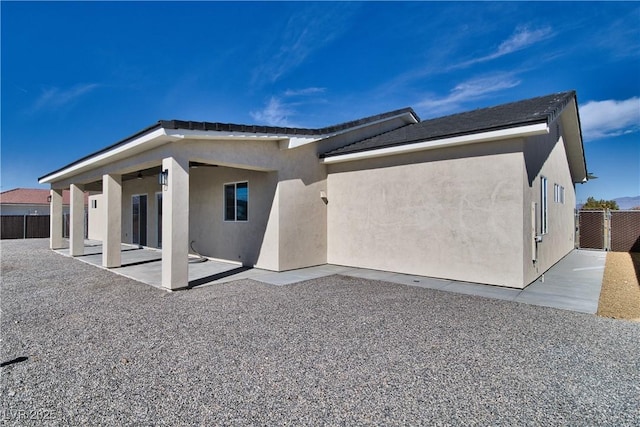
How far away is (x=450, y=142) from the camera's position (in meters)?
8.06

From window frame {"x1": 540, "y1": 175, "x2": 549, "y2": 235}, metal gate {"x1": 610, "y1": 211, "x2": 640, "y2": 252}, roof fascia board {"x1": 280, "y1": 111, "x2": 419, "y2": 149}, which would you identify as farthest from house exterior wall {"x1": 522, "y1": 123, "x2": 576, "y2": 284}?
roof fascia board {"x1": 280, "y1": 111, "x2": 419, "y2": 149}

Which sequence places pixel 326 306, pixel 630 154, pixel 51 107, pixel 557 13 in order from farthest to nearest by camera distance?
pixel 630 154 → pixel 51 107 → pixel 557 13 → pixel 326 306

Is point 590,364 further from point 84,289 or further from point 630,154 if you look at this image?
point 630,154

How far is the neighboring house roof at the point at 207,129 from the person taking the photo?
22.2 feet

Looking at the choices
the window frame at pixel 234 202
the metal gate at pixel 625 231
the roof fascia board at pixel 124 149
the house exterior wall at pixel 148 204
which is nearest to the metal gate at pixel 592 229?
the metal gate at pixel 625 231

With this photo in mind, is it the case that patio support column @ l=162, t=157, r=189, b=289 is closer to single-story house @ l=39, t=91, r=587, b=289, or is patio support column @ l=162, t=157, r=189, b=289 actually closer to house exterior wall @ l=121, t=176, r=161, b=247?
single-story house @ l=39, t=91, r=587, b=289

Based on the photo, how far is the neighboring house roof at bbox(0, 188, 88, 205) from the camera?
33.5 metres

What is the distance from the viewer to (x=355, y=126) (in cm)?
1137

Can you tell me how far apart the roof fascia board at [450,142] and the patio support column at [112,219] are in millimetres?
6745

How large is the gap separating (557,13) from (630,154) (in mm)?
29913

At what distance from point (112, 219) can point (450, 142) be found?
10.3 meters

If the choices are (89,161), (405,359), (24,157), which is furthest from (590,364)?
(24,157)

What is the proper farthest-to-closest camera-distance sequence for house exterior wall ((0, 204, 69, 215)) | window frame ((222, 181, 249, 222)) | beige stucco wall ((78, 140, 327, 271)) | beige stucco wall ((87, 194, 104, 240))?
1. house exterior wall ((0, 204, 69, 215))
2. beige stucco wall ((87, 194, 104, 240))
3. window frame ((222, 181, 249, 222))
4. beige stucco wall ((78, 140, 327, 271))

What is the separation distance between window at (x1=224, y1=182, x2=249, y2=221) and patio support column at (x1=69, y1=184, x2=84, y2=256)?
7.07m
